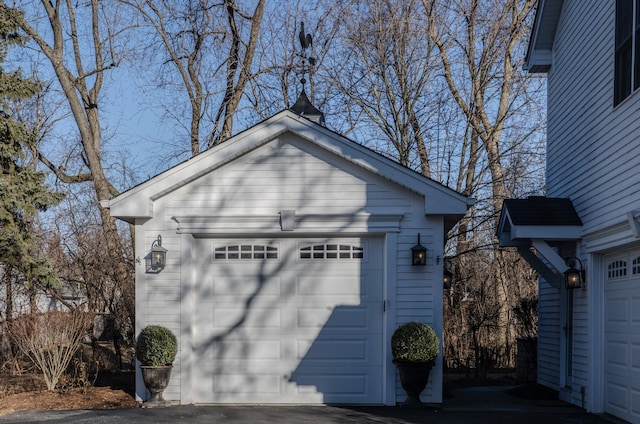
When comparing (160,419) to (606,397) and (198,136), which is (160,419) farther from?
(198,136)

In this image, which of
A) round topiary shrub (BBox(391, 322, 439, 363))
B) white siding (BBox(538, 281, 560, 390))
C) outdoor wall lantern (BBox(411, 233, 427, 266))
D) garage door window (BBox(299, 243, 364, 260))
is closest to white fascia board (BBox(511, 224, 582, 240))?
outdoor wall lantern (BBox(411, 233, 427, 266))

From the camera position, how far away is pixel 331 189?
9.23m

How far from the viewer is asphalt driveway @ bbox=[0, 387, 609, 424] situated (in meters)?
7.93

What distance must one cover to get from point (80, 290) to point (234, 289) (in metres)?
6.09

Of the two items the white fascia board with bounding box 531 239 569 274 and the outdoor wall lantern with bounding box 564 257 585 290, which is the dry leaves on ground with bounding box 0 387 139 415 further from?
the outdoor wall lantern with bounding box 564 257 585 290

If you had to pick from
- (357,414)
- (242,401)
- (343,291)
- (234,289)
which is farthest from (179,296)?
(357,414)

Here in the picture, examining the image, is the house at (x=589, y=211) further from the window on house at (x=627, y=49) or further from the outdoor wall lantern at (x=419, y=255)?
the outdoor wall lantern at (x=419, y=255)

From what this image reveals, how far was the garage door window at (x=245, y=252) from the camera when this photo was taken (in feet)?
30.6

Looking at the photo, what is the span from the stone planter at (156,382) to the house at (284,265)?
198 millimetres

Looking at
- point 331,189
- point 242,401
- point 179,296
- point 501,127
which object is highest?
point 501,127

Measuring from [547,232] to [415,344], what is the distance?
255 cm

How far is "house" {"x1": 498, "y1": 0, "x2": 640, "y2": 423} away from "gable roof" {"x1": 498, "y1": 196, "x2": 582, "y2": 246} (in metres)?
0.01

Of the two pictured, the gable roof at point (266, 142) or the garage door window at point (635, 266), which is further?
the gable roof at point (266, 142)

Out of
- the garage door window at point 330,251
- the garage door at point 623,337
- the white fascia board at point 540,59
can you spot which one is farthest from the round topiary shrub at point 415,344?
the white fascia board at point 540,59
